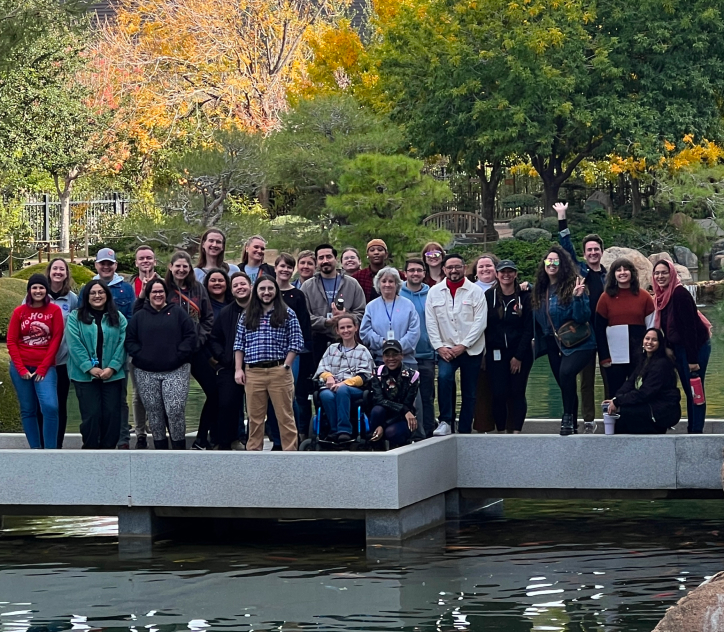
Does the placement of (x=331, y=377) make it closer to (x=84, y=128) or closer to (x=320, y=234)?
(x=320, y=234)

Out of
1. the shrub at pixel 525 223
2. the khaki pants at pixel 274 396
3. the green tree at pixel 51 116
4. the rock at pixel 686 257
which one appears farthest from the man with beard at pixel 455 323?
the shrub at pixel 525 223

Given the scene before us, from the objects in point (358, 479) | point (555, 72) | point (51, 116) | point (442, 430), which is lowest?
point (358, 479)

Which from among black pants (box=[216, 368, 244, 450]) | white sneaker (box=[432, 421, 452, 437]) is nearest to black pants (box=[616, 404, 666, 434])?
white sneaker (box=[432, 421, 452, 437])

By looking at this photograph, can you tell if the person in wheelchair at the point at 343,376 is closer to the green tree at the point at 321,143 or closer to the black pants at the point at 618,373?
the black pants at the point at 618,373

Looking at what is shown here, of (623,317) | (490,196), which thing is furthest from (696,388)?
(490,196)

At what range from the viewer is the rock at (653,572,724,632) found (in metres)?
6.46

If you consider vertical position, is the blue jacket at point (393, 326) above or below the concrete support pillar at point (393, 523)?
above

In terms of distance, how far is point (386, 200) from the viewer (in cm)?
3105

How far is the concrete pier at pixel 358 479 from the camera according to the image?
10.4m

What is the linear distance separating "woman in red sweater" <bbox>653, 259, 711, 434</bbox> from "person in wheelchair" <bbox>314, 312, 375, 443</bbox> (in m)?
2.28

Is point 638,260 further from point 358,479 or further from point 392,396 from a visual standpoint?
point 358,479

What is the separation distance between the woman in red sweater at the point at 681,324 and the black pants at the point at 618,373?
39 centimetres

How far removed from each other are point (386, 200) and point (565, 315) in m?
20.0

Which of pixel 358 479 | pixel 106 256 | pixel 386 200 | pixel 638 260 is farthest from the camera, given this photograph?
pixel 386 200
